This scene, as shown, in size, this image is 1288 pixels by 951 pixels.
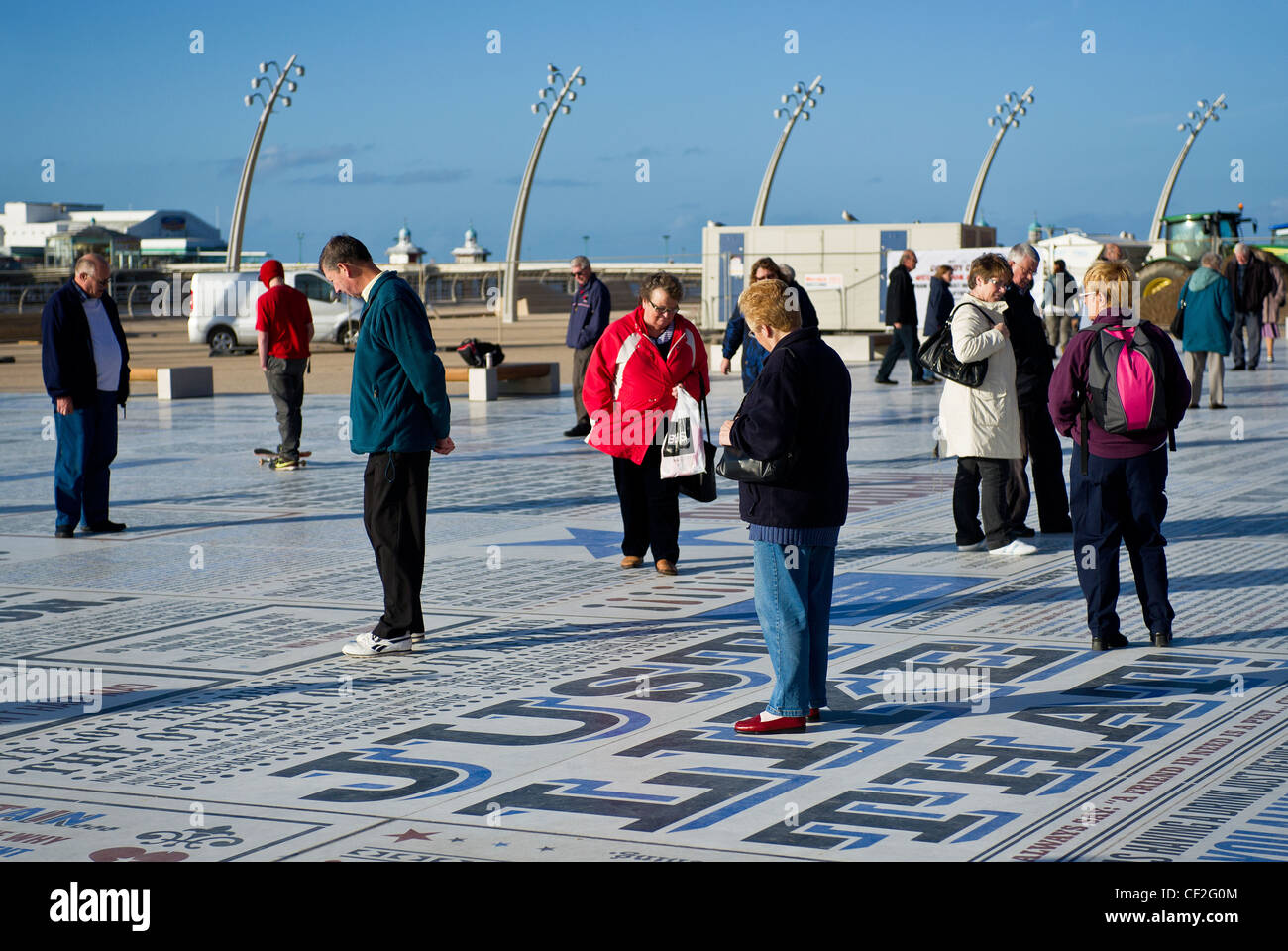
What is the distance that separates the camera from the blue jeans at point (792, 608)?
19.4ft

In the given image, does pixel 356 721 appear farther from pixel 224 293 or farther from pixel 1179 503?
pixel 224 293

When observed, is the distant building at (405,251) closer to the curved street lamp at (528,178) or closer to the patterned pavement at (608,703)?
the curved street lamp at (528,178)

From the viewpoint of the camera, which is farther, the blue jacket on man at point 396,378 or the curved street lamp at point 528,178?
the curved street lamp at point 528,178

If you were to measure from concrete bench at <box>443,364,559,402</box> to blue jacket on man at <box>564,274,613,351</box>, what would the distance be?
19.7ft

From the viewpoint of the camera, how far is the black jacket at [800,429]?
5.84 metres

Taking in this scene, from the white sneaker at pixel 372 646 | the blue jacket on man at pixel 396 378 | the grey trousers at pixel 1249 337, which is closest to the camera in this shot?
the white sneaker at pixel 372 646

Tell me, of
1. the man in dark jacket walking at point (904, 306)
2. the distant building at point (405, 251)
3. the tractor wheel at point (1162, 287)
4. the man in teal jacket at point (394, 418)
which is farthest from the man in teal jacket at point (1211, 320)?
the distant building at point (405, 251)

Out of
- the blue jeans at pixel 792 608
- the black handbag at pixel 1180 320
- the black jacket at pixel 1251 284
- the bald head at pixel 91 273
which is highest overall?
the black jacket at pixel 1251 284

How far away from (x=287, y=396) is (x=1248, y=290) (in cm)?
1626

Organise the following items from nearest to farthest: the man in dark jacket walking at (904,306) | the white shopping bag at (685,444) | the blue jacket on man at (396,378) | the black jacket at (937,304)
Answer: the blue jacket on man at (396,378) → the white shopping bag at (685,444) → the black jacket at (937,304) → the man in dark jacket walking at (904,306)

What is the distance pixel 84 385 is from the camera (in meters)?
11.0

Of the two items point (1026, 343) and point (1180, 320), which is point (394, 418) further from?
point (1180, 320)

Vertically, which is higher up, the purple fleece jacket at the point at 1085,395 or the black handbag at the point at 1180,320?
the black handbag at the point at 1180,320
